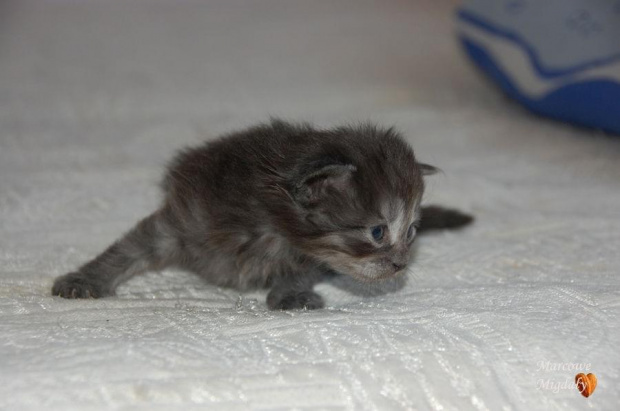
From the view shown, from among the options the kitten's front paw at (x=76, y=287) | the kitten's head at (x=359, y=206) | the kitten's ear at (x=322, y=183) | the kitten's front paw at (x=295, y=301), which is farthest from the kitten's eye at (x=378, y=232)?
the kitten's front paw at (x=76, y=287)

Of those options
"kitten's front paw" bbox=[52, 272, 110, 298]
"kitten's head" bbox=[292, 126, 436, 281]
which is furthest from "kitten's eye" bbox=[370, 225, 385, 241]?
"kitten's front paw" bbox=[52, 272, 110, 298]

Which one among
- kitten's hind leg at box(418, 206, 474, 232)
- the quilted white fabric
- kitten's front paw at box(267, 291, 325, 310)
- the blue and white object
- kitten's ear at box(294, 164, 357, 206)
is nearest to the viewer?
the quilted white fabric

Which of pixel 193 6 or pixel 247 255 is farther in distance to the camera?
pixel 193 6

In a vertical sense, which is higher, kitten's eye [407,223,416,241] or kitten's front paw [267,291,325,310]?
kitten's eye [407,223,416,241]

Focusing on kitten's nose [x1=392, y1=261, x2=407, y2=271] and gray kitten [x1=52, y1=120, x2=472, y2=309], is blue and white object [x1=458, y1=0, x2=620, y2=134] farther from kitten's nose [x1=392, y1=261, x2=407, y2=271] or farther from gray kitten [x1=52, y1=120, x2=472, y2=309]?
kitten's nose [x1=392, y1=261, x2=407, y2=271]

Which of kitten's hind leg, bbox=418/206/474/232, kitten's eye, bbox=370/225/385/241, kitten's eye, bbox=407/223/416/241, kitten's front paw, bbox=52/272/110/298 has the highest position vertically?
kitten's eye, bbox=370/225/385/241

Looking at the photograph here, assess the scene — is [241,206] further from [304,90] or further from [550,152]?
[304,90]

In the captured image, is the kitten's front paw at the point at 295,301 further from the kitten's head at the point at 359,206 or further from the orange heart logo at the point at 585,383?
the orange heart logo at the point at 585,383

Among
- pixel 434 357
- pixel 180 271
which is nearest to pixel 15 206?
pixel 180 271
